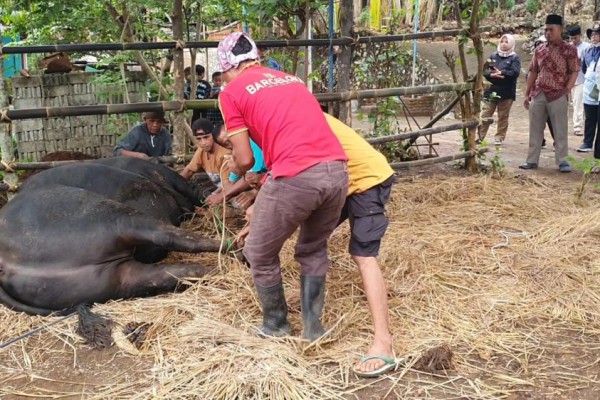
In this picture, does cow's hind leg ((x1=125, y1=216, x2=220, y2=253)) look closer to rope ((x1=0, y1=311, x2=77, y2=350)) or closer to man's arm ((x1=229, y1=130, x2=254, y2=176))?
rope ((x1=0, y1=311, x2=77, y2=350))

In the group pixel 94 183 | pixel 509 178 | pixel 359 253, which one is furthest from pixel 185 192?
pixel 509 178

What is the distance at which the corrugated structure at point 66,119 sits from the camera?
25.2ft

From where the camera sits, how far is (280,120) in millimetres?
2760

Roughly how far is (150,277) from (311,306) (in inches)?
45.8

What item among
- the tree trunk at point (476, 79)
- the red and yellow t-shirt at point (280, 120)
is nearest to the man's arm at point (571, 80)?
the tree trunk at point (476, 79)

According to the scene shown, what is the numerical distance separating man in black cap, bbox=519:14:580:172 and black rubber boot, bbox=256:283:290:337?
16.3 ft

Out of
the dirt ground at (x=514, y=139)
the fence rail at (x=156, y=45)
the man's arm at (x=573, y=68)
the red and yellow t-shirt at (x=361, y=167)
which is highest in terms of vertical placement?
the fence rail at (x=156, y=45)

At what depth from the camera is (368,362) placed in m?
2.79

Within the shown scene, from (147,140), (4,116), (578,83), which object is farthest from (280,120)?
(578,83)

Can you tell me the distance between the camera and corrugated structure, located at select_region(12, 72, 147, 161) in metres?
7.69

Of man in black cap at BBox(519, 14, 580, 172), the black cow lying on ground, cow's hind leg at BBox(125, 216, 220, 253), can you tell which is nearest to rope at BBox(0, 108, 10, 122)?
the black cow lying on ground

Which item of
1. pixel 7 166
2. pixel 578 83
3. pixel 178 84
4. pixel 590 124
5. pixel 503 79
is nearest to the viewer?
pixel 7 166

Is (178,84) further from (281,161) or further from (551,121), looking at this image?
(551,121)

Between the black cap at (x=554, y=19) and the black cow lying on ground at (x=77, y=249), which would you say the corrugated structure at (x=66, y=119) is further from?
the black cap at (x=554, y=19)
